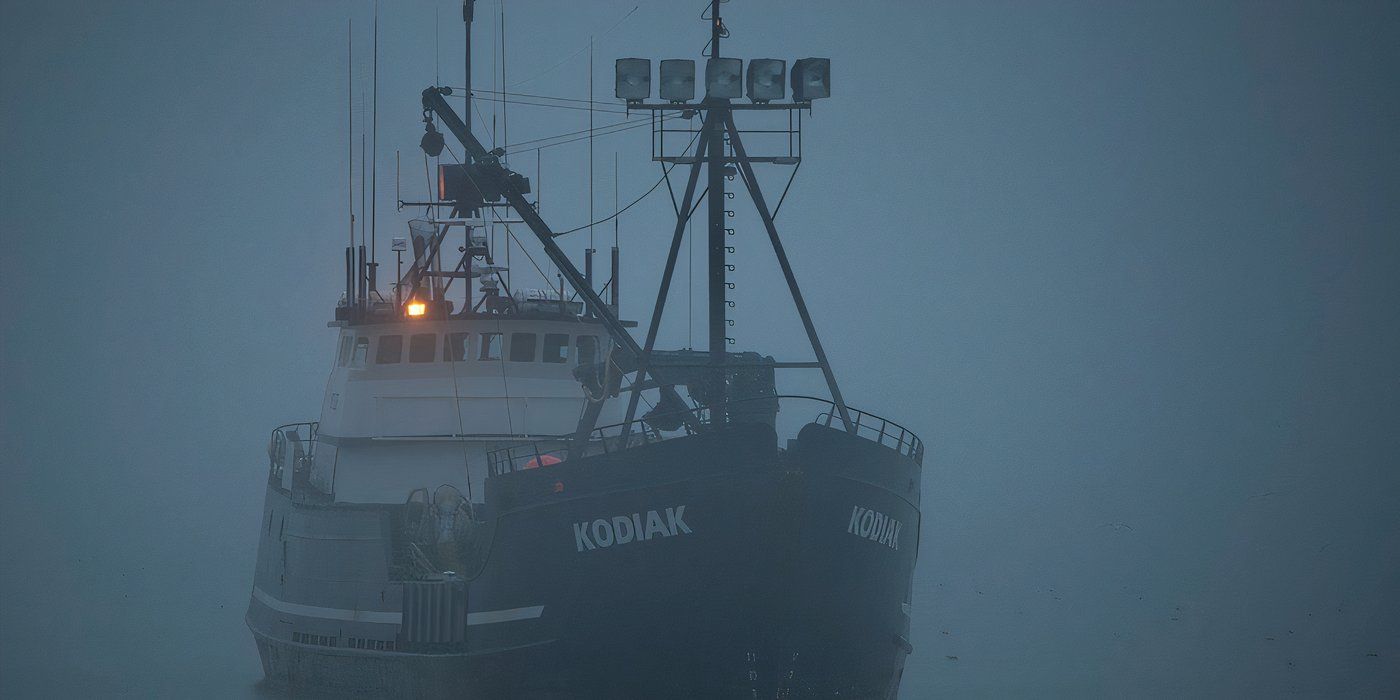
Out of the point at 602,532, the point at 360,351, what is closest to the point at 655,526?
the point at 602,532

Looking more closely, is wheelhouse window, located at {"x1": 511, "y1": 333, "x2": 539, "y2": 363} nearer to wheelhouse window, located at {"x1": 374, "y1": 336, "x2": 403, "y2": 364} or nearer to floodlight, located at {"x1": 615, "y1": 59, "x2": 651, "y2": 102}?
wheelhouse window, located at {"x1": 374, "y1": 336, "x2": 403, "y2": 364}

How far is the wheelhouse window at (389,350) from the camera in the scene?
2708 cm

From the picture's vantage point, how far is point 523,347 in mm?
26938

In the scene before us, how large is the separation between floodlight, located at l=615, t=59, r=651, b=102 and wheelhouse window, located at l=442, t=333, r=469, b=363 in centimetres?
701

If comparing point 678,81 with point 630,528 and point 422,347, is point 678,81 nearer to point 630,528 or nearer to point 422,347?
point 630,528

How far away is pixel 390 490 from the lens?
26172 millimetres

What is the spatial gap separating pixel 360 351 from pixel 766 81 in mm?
10623

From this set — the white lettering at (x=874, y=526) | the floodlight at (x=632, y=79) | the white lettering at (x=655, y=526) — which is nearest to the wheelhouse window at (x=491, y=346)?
the floodlight at (x=632, y=79)

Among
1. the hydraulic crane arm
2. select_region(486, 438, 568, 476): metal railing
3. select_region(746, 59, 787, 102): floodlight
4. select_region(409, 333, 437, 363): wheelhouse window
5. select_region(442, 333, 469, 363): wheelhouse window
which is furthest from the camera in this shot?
select_region(409, 333, 437, 363): wheelhouse window

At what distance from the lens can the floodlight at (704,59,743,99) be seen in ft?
70.8

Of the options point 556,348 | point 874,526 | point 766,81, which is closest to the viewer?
point 874,526

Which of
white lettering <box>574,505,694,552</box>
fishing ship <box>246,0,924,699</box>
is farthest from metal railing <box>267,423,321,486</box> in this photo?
white lettering <box>574,505,694,552</box>

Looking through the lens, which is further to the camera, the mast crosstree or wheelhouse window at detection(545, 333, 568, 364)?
wheelhouse window at detection(545, 333, 568, 364)

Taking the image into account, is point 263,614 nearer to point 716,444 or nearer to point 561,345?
point 561,345
